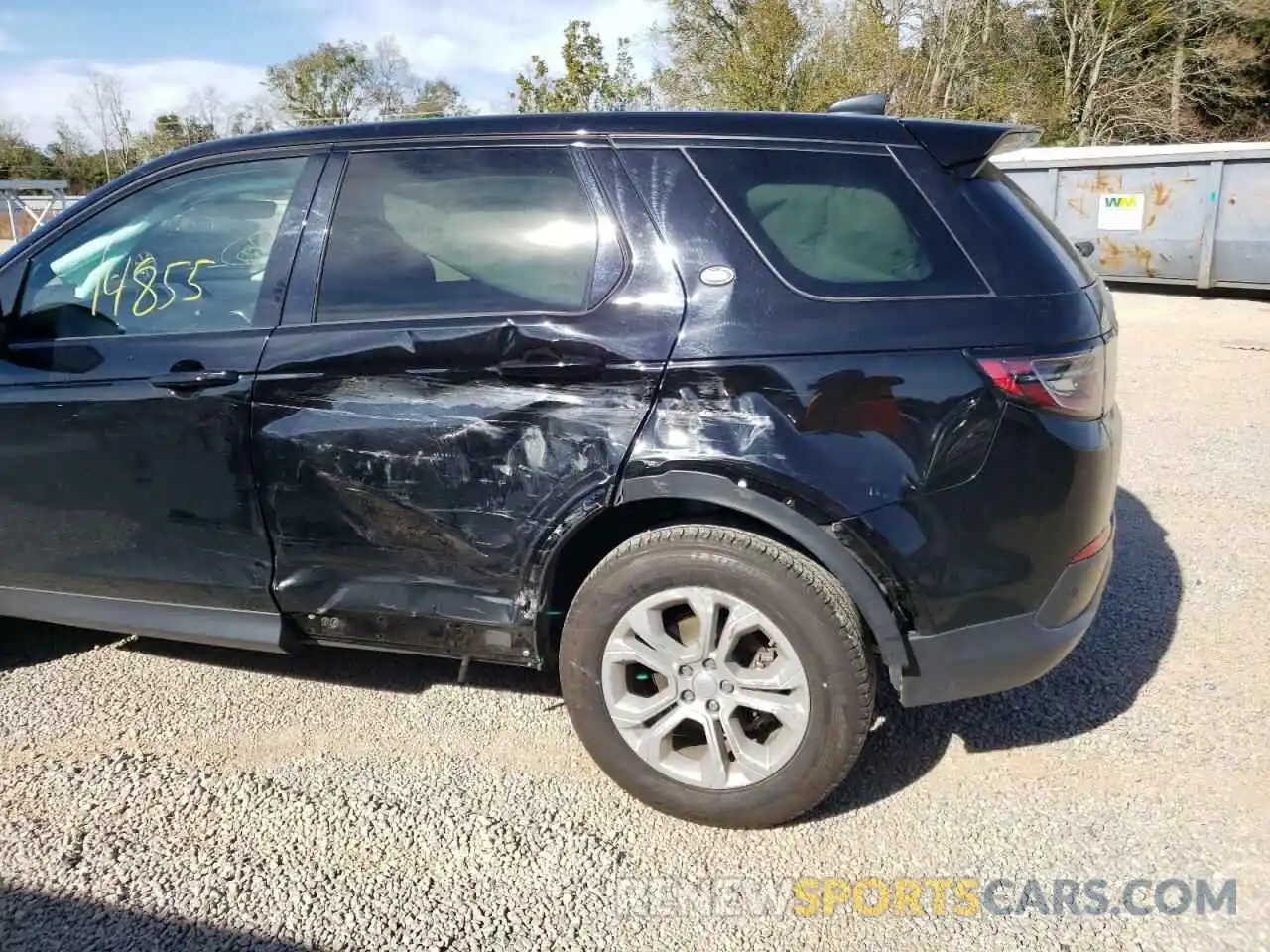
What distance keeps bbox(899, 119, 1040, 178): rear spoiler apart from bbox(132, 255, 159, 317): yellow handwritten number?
2381 mm

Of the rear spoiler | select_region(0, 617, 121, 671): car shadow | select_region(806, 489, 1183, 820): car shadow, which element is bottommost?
select_region(806, 489, 1183, 820): car shadow

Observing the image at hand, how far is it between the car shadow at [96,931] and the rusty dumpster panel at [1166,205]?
41.1 ft

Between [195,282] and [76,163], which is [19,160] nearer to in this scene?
[76,163]

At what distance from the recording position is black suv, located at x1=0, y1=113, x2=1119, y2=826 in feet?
7.66

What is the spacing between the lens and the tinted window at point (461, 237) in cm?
258

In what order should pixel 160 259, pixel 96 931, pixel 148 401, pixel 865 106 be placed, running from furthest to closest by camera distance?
pixel 160 259
pixel 865 106
pixel 148 401
pixel 96 931

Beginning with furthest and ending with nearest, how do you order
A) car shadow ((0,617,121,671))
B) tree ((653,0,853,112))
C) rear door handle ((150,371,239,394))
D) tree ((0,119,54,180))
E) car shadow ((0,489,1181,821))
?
tree ((0,119,54,180)), tree ((653,0,853,112)), car shadow ((0,617,121,671)), car shadow ((0,489,1181,821)), rear door handle ((150,371,239,394))

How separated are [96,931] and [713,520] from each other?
71.9 inches

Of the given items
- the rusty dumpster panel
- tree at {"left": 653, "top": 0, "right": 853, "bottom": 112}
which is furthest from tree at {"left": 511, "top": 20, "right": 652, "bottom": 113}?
the rusty dumpster panel

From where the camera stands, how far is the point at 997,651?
2.41m

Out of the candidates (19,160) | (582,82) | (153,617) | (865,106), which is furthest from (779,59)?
(19,160)

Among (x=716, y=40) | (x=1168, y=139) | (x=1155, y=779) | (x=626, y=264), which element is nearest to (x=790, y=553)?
(x=626, y=264)

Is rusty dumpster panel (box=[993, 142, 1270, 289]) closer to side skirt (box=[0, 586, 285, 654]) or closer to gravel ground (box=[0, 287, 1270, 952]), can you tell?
gravel ground (box=[0, 287, 1270, 952])

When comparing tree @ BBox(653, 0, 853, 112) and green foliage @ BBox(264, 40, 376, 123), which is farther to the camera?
green foliage @ BBox(264, 40, 376, 123)
